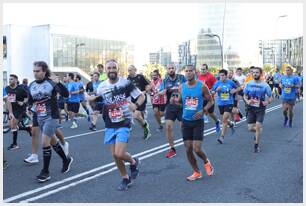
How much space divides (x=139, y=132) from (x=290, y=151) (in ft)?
14.8

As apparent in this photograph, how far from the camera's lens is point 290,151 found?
370 inches

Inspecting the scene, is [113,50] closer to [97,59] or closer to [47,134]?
[97,59]

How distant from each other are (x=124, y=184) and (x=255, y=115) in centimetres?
425

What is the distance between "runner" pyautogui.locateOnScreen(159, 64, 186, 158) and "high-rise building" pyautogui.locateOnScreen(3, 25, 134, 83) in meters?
55.6

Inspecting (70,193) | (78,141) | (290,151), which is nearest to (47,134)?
(70,193)

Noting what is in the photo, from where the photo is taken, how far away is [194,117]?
274 inches

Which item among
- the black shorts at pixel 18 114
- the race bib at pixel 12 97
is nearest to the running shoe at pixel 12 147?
the black shorts at pixel 18 114

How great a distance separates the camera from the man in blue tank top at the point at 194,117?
6.92 metres

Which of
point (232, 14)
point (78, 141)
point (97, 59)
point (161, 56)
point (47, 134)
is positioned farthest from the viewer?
point (161, 56)

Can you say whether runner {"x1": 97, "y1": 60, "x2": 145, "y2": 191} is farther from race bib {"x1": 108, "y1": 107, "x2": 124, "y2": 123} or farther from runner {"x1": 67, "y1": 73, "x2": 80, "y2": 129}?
runner {"x1": 67, "y1": 73, "x2": 80, "y2": 129}

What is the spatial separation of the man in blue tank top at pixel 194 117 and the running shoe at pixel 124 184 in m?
0.98

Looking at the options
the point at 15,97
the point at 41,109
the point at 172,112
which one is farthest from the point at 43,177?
the point at 15,97

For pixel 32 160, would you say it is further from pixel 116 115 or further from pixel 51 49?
pixel 51 49

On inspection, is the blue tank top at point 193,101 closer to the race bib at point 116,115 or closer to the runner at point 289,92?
the race bib at point 116,115
